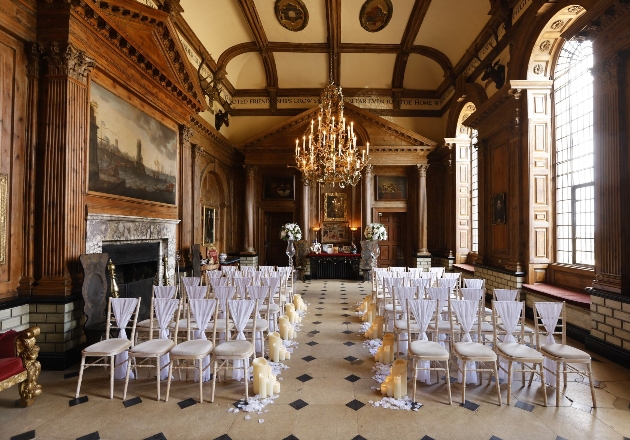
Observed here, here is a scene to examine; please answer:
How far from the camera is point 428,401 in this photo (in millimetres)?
3504

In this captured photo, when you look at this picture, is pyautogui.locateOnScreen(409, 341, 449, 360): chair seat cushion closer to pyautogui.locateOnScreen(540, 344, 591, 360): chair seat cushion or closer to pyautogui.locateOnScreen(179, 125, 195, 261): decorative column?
pyautogui.locateOnScreen(540, 344, 591, 360): chair seat cushion

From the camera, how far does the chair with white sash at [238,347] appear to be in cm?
351

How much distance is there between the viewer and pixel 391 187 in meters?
13.5

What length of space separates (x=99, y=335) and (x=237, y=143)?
9966mm

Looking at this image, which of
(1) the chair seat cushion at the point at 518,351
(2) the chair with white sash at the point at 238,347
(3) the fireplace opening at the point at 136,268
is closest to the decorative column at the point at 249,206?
(3) the fireplace opening at the point at 136,268

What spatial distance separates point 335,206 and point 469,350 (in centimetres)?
1028

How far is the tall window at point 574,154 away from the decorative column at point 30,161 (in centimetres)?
832

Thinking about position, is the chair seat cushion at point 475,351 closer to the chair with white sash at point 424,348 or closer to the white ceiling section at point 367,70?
the chair with white sash at point 424,348

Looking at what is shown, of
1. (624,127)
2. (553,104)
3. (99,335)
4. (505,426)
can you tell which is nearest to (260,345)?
(99,335)

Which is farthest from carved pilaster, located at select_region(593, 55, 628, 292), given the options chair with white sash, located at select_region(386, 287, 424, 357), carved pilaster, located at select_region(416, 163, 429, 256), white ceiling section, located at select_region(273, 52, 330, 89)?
white ceiling section, located at select_region(273, 52, 330, 89)

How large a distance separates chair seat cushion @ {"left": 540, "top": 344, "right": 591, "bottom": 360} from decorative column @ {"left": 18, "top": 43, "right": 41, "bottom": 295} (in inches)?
240

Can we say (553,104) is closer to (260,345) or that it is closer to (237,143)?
(260,345)

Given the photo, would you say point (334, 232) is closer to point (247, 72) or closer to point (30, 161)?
point (247, 72)

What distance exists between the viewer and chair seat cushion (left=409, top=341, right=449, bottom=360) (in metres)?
3.47
